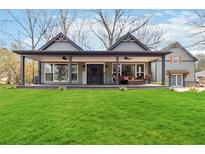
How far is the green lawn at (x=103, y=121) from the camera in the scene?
18.1 feet

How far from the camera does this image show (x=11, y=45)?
1648 cm

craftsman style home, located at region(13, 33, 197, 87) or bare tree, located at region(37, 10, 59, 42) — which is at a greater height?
bare tree, located at region(37, 10, 59, 42)

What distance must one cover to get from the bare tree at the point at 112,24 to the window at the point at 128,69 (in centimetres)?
430

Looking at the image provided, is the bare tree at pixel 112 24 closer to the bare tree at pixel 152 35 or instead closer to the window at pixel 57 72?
the bare tree at pixel 152 35

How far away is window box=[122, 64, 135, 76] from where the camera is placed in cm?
1503

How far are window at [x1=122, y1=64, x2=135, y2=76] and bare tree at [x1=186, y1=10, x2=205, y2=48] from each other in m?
4.33

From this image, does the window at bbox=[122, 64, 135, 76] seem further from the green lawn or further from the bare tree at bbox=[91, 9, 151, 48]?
the green lawn

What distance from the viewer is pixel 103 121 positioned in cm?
626

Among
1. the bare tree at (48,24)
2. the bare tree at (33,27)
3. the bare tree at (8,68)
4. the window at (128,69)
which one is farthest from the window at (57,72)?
the bare tree at (48,24)

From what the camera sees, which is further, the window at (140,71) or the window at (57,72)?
the window at (57,72)

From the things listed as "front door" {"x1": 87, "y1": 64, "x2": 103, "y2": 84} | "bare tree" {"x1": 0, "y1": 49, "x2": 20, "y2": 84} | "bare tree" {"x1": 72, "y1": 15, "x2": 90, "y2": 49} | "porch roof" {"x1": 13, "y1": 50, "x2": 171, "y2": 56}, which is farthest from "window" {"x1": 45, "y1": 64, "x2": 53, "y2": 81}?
"bare tree" {"x1": 72, "y1": 15, "x2": 90, "y2": 49}
